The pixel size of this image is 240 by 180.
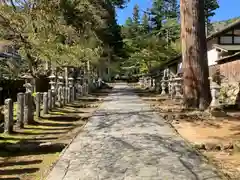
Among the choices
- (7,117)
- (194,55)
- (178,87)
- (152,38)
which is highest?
(152,38)

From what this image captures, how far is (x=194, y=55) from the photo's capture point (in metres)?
15.5

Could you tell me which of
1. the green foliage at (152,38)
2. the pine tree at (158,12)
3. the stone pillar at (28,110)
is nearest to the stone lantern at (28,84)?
the stone pillar at (28,110)

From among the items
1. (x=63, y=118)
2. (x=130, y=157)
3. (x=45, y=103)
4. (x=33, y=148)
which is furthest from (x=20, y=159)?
(x=45, y=103)

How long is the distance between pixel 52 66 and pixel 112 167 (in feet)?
52.7

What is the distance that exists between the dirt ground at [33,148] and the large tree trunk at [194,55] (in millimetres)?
5376

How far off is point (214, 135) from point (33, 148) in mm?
4299

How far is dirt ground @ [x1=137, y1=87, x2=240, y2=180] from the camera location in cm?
657

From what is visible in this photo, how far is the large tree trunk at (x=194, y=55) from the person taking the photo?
597 inches

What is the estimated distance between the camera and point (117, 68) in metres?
69.8

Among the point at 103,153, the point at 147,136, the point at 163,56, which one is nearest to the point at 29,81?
the point at 147,136

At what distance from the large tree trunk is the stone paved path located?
5115 mm

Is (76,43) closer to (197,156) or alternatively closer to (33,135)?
(33,135)

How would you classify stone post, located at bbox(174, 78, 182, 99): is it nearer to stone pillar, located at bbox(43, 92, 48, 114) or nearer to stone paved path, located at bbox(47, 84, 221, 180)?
stone pillar, located at bbox(43, 92, 48, 114)

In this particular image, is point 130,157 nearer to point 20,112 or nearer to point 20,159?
point 20,159
